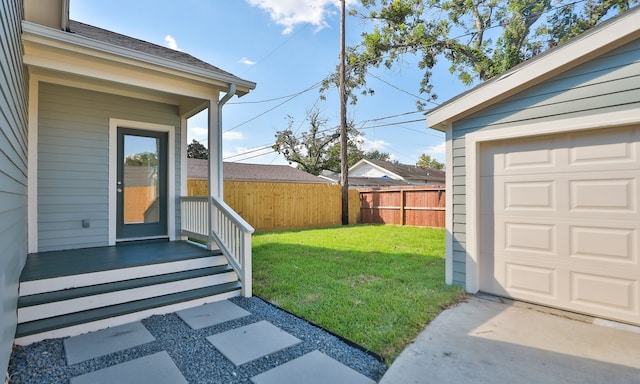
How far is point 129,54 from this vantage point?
11.8 ft

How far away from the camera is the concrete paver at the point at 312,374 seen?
7.16ft

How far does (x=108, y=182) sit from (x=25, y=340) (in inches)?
112

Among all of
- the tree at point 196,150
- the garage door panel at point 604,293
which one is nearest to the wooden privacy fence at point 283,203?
the garage door panel at point 604,293

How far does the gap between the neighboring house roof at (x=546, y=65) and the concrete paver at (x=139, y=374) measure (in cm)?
404

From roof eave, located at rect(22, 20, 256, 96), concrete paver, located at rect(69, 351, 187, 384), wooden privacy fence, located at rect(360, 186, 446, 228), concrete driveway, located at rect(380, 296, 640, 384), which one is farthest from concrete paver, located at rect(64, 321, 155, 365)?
wooden privacy fence, located at rect(360, 186, 446, 228)

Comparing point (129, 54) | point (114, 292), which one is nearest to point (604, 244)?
point (114, 292)

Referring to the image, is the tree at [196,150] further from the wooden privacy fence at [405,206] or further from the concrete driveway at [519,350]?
the concrete driveway at [519,350]

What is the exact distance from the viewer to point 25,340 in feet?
8.77

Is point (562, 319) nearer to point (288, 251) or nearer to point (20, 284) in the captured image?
point (288, 251)

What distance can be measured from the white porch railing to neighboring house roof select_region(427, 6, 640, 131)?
9.86 ft

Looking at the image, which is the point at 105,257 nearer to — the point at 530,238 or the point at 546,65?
the point at 530,238

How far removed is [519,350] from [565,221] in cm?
162

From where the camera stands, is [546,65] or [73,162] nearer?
[546,65]

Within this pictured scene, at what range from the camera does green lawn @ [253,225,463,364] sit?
2.96 m
